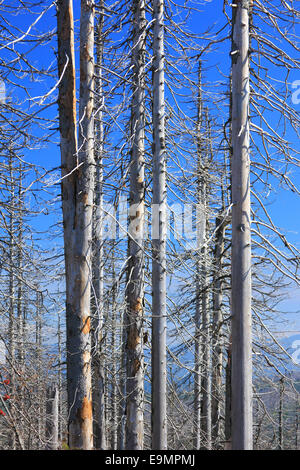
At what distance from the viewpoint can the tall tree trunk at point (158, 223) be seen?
910 centimetres

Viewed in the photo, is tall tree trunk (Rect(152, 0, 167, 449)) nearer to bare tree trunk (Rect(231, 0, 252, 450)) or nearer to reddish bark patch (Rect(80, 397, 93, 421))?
reddish bark patch (Rect(80, 397, 93, 421))

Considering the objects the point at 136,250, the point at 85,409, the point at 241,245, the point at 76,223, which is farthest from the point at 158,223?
the point at 85,409

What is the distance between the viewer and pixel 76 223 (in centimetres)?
662

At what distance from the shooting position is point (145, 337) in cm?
1019

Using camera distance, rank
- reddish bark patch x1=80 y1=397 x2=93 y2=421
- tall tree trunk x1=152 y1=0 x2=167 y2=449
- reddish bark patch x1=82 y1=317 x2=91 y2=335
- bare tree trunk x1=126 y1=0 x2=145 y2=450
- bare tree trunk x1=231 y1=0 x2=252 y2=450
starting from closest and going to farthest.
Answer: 1. bare tree trunk x1=231 y1=0 x2=252 y2=450
2. reddish bark patch x1=80 y1=397 x2=93 y2=421
3. reddish bark patch x1=82 y1=317 x2=91 y2=335
4. tall tree trunk x1=152 y1=0 x2=167 y2=449
5. bare tree trunk x1=126 y1=0 x2=145 y2=450

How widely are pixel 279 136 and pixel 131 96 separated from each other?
12.3 feet

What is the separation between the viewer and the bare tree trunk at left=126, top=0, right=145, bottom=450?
9336mm

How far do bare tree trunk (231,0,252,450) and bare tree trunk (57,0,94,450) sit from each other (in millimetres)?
2008

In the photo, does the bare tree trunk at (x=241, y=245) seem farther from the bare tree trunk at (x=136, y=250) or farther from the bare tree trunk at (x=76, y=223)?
the bare tree trunk at (x=136, y=250)

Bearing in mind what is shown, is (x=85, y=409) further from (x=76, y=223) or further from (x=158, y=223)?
(x=158, y=223)

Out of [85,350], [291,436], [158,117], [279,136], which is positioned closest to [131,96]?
[158,117]

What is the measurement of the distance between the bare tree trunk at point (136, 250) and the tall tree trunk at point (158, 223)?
0.31 meters

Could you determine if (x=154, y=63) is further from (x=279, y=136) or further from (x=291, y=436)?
(x=291, y=436)

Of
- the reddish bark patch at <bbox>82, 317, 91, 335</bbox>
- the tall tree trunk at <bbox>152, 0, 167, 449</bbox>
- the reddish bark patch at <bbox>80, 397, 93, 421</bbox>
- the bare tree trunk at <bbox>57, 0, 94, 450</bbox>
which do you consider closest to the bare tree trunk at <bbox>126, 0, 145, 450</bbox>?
the tall tree trunk at <bbox>152, 0, 167, 449</bbox>
